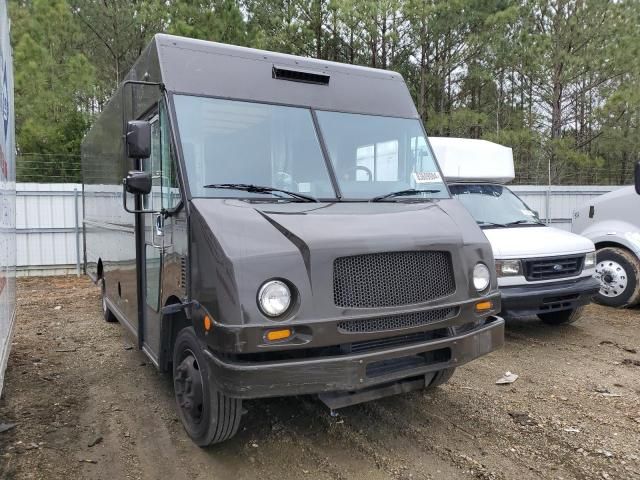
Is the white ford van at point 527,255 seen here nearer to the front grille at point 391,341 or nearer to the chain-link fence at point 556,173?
the front grille at point 391,341

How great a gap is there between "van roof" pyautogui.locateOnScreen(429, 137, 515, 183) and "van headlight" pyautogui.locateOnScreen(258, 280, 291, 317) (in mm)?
4937

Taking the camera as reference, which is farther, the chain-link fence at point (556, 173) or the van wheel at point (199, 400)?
the chain-link fence at point (556, 173)

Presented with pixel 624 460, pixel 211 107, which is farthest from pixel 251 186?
pixel 624 460

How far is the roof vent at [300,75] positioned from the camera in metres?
4.06

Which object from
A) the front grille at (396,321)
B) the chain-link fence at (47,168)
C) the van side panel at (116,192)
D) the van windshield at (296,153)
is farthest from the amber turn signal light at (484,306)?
the chain-link fence at (47,168)

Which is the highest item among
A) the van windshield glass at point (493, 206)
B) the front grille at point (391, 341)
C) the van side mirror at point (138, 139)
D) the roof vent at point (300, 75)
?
the roof vent at point (300, 75)

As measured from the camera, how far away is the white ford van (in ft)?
19.1

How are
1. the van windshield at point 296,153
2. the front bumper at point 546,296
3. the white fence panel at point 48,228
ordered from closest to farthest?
the van windshield at point 296,153 → the front bumper at point 546,296 → the white fence panel at point 48,228

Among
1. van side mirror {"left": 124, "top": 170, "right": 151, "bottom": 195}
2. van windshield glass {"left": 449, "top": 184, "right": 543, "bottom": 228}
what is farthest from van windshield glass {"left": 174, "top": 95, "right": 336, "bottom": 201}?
van windshield glass {"left": 449, "top": 184, "right": 543, "bottom": 228}

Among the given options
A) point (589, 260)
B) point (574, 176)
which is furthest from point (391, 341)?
point (574, 176)

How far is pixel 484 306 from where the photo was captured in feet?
12.0

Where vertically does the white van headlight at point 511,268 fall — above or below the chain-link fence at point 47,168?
below

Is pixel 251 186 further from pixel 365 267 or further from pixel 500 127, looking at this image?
pixel 500 127

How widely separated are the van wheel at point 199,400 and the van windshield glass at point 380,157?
160 cm
